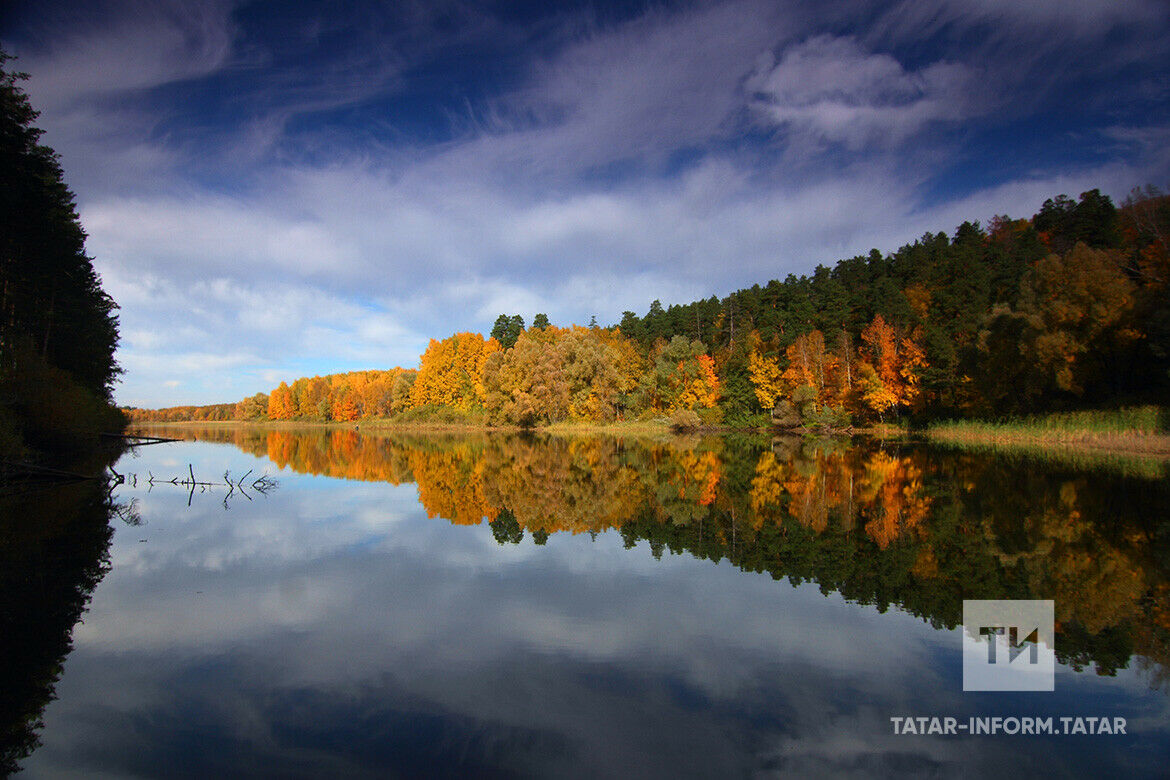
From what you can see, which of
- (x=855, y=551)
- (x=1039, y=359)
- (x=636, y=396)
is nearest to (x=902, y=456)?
(x=1039, y=359)

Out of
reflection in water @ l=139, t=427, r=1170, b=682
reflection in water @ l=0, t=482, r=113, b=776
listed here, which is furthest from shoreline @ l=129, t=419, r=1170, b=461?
reflection in water @ l=0, t=482, r=113, b=776

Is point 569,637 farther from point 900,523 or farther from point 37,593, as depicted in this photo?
point 900,523

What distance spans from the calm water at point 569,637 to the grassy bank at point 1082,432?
54.0ft

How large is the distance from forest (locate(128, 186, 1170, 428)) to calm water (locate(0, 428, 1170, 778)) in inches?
920

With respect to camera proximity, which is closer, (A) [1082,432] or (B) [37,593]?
(B) [37,593]

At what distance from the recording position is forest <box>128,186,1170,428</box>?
3231 centimetres

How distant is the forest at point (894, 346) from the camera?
106ft

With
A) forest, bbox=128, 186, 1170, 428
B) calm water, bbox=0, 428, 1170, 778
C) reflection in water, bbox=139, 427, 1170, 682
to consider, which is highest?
forest, bbox=128, 186, 1170, 428

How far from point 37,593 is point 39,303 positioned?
24.1 m

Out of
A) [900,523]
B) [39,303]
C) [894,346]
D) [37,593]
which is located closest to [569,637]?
[37,593]

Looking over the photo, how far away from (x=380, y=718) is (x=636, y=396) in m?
63.7

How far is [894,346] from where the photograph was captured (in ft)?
171
